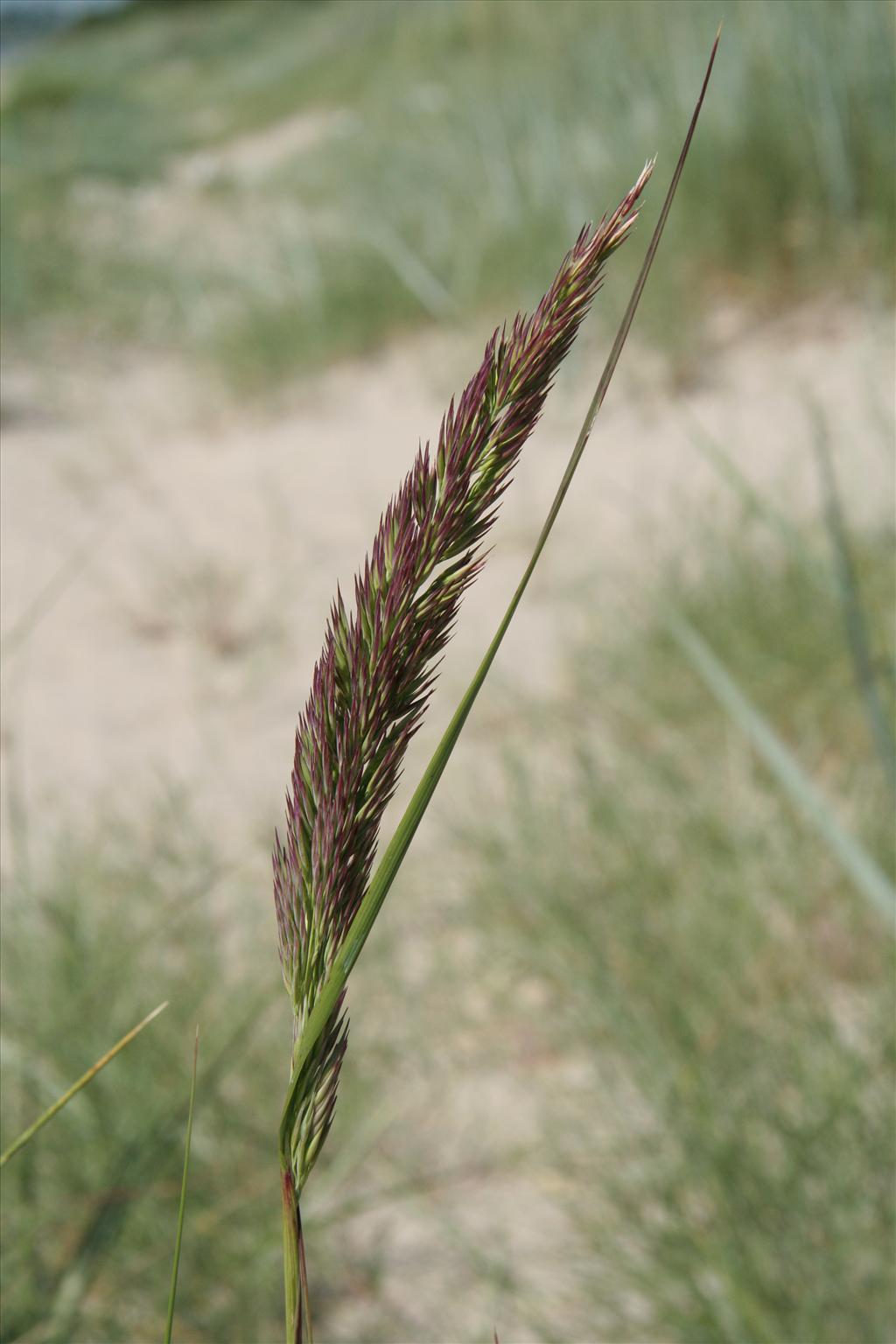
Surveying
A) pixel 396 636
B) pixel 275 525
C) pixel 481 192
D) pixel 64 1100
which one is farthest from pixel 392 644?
pixel 481 192

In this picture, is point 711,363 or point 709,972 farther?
point 711,363

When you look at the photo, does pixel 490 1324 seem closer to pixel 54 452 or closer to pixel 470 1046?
→ pixel 470 1046

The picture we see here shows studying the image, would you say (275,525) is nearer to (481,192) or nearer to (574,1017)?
(481,192)

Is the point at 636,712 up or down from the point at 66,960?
up

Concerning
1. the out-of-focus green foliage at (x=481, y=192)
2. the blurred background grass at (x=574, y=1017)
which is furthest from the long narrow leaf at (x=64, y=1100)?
the out-of-focus green foliage at (x=481, y=192)

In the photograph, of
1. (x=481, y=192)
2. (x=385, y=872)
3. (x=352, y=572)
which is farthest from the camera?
(x=481, y=192)

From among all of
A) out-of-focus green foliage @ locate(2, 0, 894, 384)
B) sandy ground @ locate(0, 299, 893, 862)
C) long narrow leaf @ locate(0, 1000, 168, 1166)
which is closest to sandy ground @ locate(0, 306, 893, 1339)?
sandy ground @ locate(0, 299, 893, 862)

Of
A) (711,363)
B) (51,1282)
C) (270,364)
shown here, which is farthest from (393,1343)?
(270,364)
